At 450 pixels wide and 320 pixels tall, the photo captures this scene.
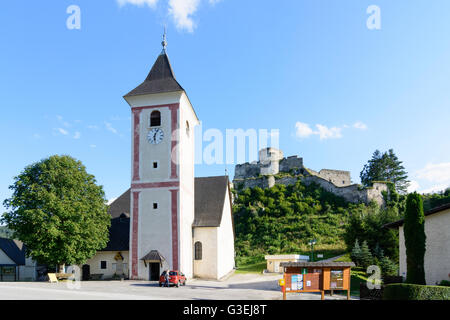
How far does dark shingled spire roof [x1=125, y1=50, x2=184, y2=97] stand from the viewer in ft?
108

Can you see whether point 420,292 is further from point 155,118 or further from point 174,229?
point 155,118

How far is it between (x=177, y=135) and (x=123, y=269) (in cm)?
1222

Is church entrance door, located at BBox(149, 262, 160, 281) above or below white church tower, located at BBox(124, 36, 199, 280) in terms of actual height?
below

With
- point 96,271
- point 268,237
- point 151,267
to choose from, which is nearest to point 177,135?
point 151,267

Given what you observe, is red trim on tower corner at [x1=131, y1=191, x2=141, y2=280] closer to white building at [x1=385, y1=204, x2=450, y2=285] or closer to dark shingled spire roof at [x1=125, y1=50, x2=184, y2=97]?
dark shingled spire roof at [x1=125, y1=50, x2=184, y2=97]

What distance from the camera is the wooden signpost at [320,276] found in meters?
18.6

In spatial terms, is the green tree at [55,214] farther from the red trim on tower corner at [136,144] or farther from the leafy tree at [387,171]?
the leafy tree at [387,171]

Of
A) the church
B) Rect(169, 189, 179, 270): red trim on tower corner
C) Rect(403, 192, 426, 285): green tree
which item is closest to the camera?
Rect(403, 192, 426, 285): green tree

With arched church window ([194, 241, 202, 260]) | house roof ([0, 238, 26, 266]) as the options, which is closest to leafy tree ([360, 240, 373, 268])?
arched church window ([194, 241, 202, 260])

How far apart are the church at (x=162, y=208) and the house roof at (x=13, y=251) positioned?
1086 centimetres

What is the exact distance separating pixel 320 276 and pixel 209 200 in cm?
1937

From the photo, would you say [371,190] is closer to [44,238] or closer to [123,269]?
[123,269]

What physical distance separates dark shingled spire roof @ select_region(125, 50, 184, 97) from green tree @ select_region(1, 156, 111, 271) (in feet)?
27.7

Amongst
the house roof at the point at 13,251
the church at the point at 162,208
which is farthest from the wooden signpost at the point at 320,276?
the house roof at the point at 13,251
